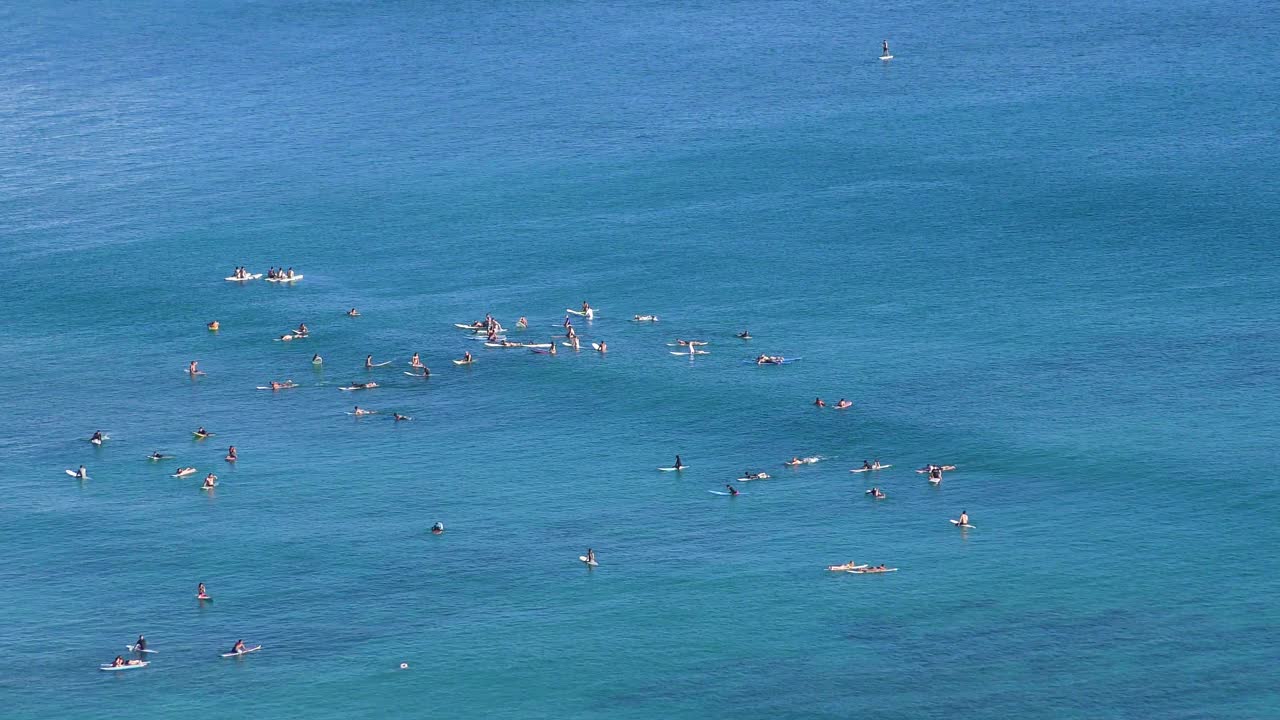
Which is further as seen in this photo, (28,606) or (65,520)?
(65,520)

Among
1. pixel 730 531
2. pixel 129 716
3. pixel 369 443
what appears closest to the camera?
pixel 129 716

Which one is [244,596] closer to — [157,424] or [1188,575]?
[157,424]

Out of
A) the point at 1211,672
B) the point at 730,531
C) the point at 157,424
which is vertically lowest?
the point at 1211,672

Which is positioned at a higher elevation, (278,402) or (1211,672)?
(278,402)

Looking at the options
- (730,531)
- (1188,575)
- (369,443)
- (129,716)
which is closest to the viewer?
(129,716)

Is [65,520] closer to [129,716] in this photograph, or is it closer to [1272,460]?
[129,716]

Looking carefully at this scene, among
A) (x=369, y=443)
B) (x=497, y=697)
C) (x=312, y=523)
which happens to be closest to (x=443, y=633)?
(x=497, y=697)

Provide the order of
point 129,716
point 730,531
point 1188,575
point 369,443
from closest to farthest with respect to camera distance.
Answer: point 129,716
point 1188,575
point 730,531
point 369,443

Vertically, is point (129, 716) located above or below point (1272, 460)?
below

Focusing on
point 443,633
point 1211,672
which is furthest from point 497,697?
point 1211,672
